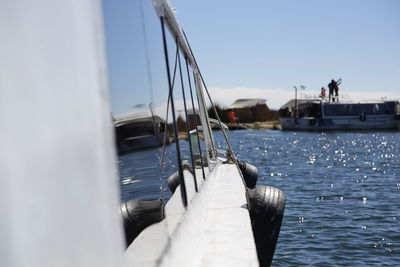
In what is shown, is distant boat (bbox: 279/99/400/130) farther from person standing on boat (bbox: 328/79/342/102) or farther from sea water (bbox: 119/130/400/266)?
sea water (bbox: 119/130/400/266)

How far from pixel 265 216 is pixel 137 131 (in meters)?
4.07

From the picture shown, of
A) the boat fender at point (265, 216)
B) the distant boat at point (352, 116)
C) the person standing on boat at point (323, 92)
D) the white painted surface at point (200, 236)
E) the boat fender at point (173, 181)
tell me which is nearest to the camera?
the white painted surface at point (200, 236)

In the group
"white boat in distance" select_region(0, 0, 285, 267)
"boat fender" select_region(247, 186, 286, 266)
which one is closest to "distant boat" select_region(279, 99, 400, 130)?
"boat fender" select_region(247, 186, 286, 266)

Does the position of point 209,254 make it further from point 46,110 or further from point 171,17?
point 46,110

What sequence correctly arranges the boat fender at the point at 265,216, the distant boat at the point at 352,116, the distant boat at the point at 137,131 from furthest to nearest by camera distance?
1. the distant boat at the point at 352,116
2. the boat fender at the point at 265,216
3. the distant boat at the point at 137,131

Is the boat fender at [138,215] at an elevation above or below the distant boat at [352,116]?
above

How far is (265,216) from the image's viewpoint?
18.9 ft

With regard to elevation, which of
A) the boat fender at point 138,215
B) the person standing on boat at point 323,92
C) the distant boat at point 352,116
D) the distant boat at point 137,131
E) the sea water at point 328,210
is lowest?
the sea water at point 328,210

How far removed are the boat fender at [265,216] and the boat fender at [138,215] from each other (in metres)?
3.48

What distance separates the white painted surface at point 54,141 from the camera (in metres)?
0.73

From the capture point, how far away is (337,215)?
44.8ft

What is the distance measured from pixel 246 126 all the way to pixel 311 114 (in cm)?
2525

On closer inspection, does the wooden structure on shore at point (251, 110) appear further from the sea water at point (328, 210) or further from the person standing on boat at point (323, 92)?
the sea water at point (328, 210)

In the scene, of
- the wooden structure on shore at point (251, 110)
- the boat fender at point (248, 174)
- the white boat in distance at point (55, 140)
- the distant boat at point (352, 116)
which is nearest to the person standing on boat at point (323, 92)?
the distant boat at point (352, 116)
